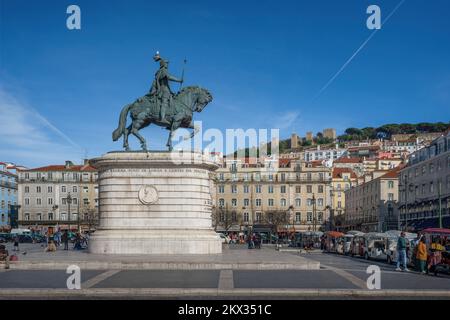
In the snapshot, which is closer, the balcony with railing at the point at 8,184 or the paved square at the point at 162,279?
the paved square at the point at 162,279

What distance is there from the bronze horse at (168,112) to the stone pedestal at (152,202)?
4.13 feet

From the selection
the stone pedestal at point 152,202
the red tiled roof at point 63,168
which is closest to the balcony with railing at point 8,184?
the red tiled roof at point 63,168

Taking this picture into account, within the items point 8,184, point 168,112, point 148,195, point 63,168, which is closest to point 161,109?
point 168,112

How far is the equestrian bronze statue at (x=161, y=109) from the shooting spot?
116 ft

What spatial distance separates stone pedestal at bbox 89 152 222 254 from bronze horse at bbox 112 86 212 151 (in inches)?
49.5

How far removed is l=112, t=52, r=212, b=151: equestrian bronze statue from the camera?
35.4 m

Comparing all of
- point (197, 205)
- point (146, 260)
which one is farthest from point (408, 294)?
point (197, 205)

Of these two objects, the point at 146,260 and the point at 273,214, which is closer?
the point at 146,260

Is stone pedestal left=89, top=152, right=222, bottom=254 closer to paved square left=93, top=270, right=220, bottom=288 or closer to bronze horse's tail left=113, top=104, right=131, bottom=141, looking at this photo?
bronze horse's tail left=113, top=104, right=131, bottom=141

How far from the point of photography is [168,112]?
35.4m

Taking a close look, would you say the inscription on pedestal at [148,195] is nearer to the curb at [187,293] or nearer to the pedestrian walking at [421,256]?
the pedestrian walking at [421,256]

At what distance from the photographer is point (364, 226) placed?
331 ft
